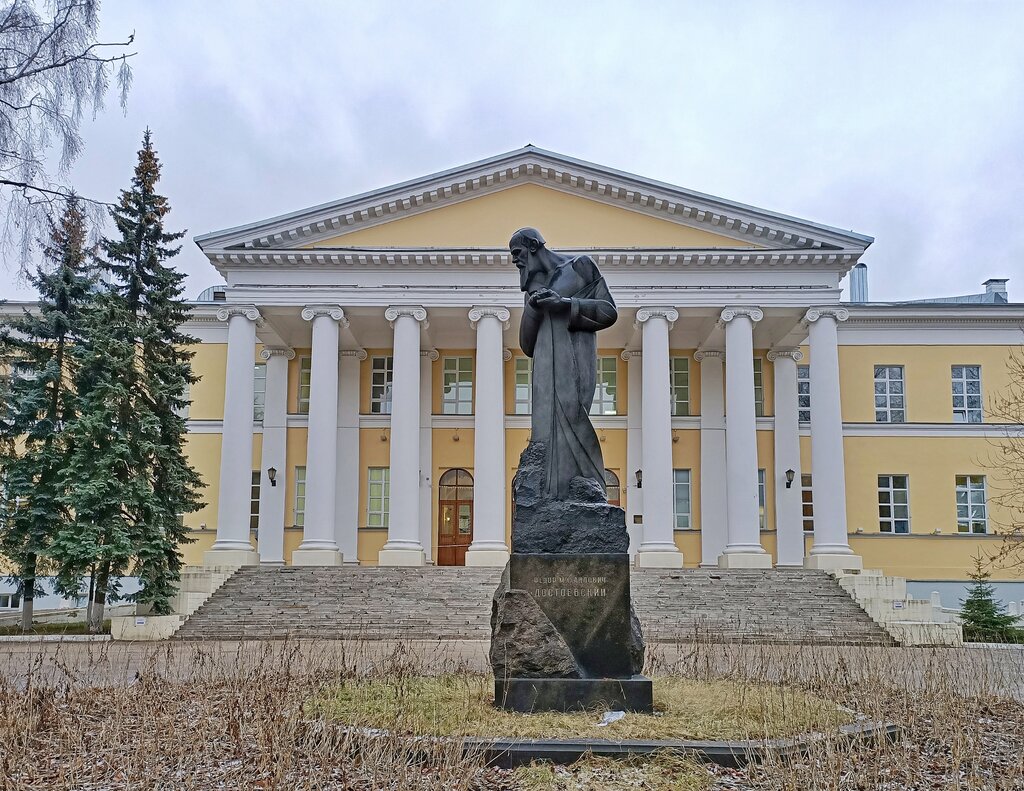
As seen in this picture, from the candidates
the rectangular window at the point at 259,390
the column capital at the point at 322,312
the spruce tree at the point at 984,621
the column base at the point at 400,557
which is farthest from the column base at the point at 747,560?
the rectangular window at the point at 259,390

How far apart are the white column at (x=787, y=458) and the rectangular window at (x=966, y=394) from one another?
19.0 feet

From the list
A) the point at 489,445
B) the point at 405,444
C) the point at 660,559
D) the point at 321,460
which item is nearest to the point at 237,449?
the point at 321,460

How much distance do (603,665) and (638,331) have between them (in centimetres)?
2300

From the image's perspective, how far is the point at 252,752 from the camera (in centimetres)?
695

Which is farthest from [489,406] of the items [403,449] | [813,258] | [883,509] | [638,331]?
[883,509]

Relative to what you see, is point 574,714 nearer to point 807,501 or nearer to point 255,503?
point 255,503

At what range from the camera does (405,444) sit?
28.3 metres

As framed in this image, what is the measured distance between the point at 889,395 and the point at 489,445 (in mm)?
14893

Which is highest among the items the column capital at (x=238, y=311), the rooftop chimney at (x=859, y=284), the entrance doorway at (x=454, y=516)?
the rooftop chimney at (x=859, y=284)

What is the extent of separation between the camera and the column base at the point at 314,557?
2792 cm

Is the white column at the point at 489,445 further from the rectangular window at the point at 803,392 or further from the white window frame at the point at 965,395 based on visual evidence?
the white window frame at the point at 965,395

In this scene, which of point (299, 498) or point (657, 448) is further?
point (299, 498)

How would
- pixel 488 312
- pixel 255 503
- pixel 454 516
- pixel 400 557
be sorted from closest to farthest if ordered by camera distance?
pixel 400 557 < pixel 488 312 < pixel 454 516 < pixel 255 503

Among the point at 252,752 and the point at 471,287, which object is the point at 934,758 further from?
the point at 471,287
